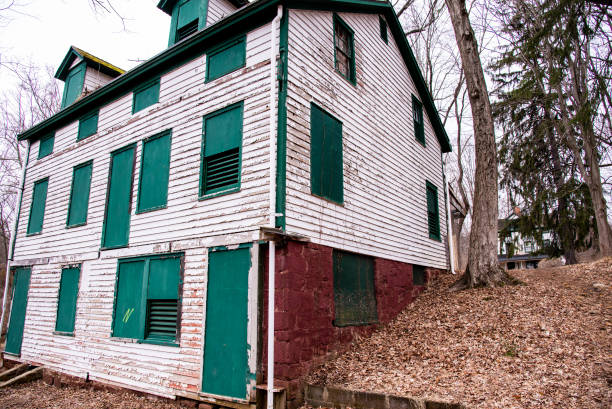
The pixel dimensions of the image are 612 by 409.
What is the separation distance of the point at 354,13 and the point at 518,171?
13134 mm

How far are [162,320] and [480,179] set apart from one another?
342 inches

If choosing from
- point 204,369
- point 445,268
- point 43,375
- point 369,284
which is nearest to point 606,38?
point 445,268

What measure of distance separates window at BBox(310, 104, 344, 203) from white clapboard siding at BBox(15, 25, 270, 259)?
108cm

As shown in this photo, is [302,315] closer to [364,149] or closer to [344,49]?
[364,149]

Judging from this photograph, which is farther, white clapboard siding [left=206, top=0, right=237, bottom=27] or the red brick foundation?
white clapboard siding [left=206, top=0, right=237, bottom=27]

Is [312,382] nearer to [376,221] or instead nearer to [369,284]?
[369,284]

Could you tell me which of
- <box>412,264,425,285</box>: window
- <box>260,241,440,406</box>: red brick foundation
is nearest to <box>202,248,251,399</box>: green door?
<box>260,241,440,406</box>: red brick foundation

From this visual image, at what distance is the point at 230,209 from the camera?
7398 mm

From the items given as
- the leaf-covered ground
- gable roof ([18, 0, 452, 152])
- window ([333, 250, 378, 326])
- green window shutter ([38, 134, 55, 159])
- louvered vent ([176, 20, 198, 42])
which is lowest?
the leaf-covered ground

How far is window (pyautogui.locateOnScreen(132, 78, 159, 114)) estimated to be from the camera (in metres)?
9.88

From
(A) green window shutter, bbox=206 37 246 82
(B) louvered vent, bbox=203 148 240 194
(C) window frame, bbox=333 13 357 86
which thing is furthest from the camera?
(C) window frame, bbox=333 13 357 86

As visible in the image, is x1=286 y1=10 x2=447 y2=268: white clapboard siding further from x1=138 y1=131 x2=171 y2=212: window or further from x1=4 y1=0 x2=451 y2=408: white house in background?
x1=138 y1=131 x2=171 y2=212: window

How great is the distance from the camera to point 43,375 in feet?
34.9

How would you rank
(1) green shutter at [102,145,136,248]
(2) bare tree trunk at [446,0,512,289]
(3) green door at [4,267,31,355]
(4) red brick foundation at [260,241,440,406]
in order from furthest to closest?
1. (3) green door at [4,267,31,355]
2. (2) bare tree trunk at [446,0,512,289]
3. (1) green shutter at [102,145,136,248]
4. (4) red brick foundation at [260,241,440,406]
